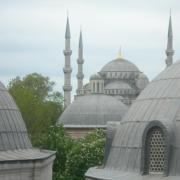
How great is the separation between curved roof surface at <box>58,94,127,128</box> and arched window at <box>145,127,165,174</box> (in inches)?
1824

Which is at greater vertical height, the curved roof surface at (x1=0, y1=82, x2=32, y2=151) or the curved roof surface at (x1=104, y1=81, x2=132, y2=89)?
the curved roof surface at (x1=104, y1=81, x2=132, y2=89)

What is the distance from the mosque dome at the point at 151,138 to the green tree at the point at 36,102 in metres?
27.0

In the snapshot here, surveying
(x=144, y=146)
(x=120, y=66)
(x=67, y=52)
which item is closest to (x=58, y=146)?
(x=144, y=146)

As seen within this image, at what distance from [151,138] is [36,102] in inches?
1703

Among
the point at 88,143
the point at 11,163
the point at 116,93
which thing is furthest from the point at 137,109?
the point at 116,93

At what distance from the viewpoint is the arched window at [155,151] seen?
60.4 ft

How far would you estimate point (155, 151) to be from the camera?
18609mm

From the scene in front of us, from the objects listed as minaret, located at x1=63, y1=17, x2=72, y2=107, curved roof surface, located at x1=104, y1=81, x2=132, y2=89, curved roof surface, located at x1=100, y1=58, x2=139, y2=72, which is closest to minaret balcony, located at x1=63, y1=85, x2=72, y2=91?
minaret, located at x1=63, y1=17, x2=72, y2=107

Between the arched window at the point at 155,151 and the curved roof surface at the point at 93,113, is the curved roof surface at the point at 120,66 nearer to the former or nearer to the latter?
the curved roof surface at the point at 93,113

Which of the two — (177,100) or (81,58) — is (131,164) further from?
(81,58)

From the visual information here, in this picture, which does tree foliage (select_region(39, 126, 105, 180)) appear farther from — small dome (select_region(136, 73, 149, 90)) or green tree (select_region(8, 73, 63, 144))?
small dome (select_region(136, 73, 149, 90))

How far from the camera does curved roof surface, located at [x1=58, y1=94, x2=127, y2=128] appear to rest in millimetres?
66125

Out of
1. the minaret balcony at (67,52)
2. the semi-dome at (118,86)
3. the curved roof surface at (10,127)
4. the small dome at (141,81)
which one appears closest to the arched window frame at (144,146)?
the curved roof surface at (10,127)

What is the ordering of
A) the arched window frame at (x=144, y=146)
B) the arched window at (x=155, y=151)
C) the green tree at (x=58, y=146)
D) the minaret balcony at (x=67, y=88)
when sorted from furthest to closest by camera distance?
the minaret balcony at (x=67, y=88), the green tree at (x=58, y=146), the arched window at (x=155, y=151), the arched window frame at (x=144, y=146)
